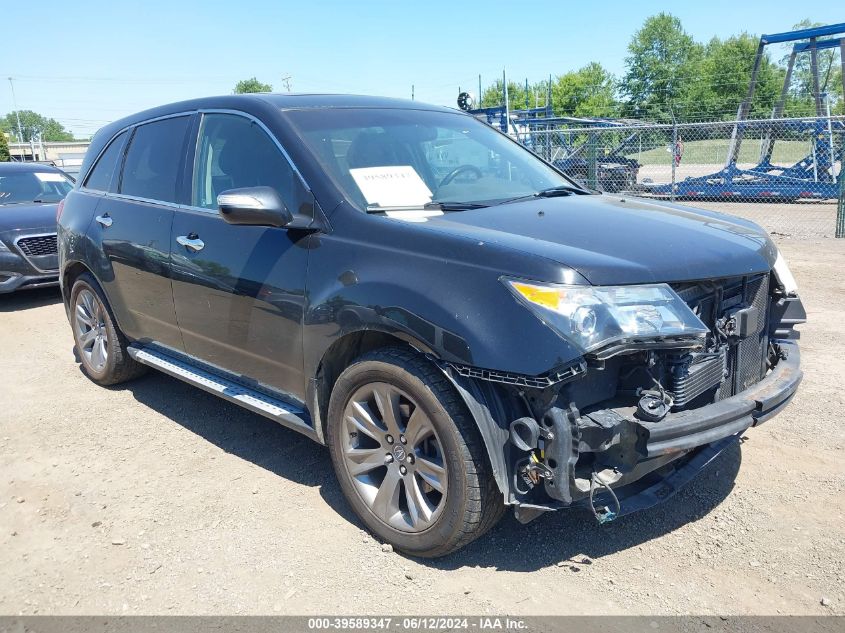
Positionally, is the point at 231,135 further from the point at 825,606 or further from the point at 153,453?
the point at 825,606

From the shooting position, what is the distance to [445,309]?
2.66 m

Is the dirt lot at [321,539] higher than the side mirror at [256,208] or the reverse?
the reverse

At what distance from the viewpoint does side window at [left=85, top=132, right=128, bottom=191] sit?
4938 millimetres

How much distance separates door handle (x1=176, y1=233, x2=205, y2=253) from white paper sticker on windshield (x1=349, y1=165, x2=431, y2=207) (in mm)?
1023

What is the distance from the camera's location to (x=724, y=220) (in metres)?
3.59

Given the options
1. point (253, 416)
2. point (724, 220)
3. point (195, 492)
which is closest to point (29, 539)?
point (195, 492)

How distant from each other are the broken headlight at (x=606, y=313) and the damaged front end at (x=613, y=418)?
0.11 feet

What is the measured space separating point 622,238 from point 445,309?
826mm

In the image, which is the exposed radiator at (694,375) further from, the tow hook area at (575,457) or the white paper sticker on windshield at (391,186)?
the white paper sticker on windshield at (391,186)

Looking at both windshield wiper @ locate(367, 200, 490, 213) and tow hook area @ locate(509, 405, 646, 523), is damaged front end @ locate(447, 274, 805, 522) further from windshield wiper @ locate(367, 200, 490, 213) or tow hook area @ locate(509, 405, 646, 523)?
windshield wiper @ locate(367, 200, 490, 213)

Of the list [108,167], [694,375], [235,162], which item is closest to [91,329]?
[108,167]

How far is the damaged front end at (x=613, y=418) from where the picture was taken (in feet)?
8.14

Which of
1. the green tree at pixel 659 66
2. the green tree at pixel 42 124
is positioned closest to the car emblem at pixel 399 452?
the green tree at pixel 659 66

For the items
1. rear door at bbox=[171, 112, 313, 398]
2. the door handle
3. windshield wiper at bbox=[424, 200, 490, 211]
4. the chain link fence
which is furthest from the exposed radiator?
the chain link fence
